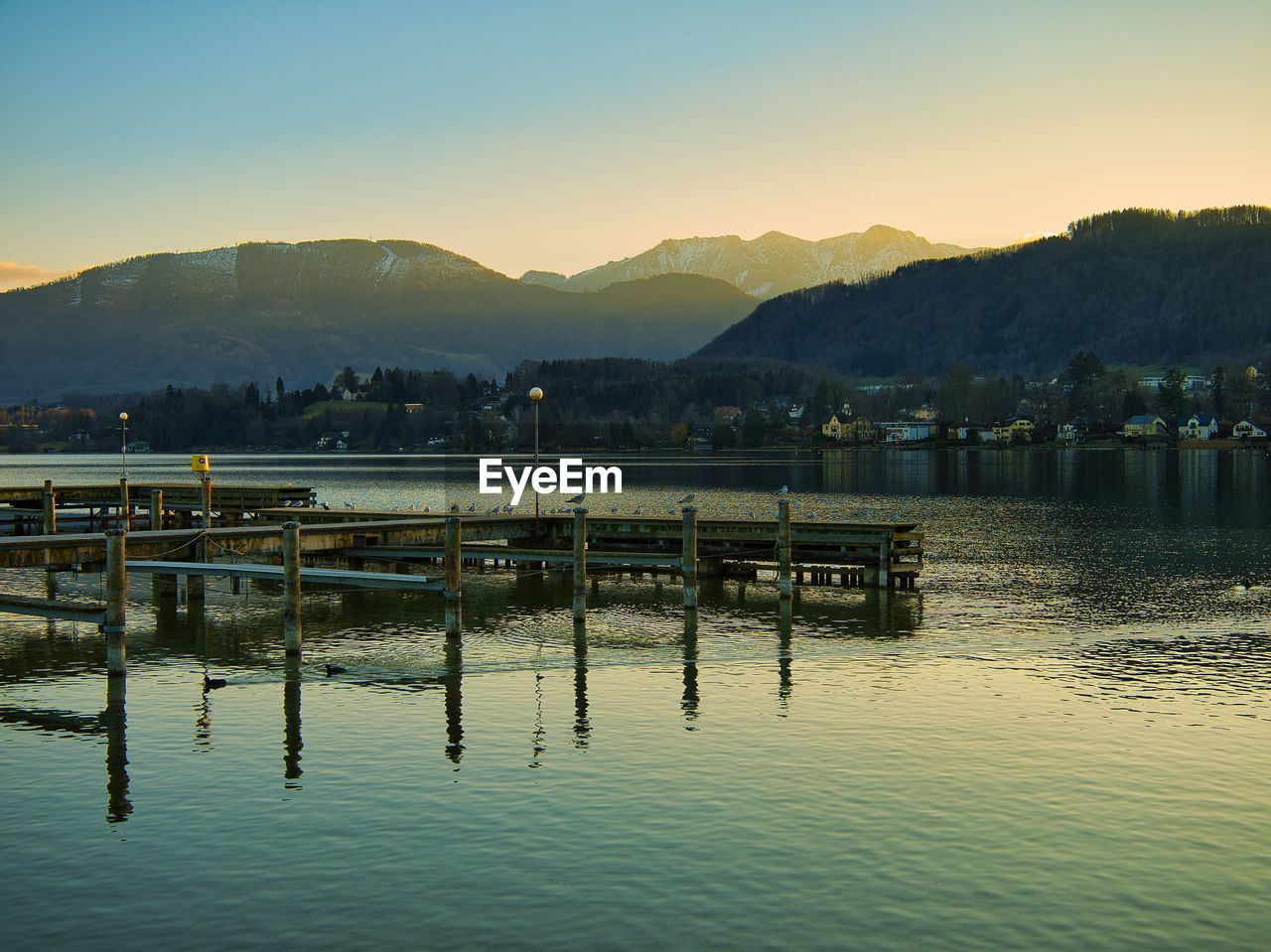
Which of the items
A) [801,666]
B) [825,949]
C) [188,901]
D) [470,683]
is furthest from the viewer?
[801,666]

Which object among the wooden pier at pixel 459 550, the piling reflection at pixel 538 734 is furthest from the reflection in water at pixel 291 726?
the piling reflection at pixel 538 734

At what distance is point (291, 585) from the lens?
2788 centimetres

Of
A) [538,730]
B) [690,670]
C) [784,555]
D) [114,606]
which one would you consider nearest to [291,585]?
[114,606]

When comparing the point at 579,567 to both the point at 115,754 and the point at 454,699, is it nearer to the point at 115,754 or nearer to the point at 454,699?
the point at 454,699

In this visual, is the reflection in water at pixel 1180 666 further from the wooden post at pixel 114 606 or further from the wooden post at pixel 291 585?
the wooden post at pixel 114 606

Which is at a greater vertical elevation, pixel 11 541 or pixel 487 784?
pixel 11 541

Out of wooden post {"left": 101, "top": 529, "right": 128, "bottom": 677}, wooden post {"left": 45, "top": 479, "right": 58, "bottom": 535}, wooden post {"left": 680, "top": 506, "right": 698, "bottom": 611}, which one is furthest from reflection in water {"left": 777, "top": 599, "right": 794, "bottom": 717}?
wooden post {"left": 45, "top": 479, "right": 58, "bottom": 535}

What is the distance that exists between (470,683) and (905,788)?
38.5 feet

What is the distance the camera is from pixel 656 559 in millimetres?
36062

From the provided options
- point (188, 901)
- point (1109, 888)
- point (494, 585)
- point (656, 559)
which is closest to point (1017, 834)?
point (1109, 888)

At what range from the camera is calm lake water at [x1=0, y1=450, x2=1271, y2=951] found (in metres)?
13.1

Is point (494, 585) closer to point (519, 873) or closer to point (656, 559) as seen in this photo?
point (656, 559)

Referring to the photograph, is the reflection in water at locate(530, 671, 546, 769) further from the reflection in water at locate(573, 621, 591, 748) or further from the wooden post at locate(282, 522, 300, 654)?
the wooden post at locate(282, 522, 300, 654)

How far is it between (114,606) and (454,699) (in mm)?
8501
